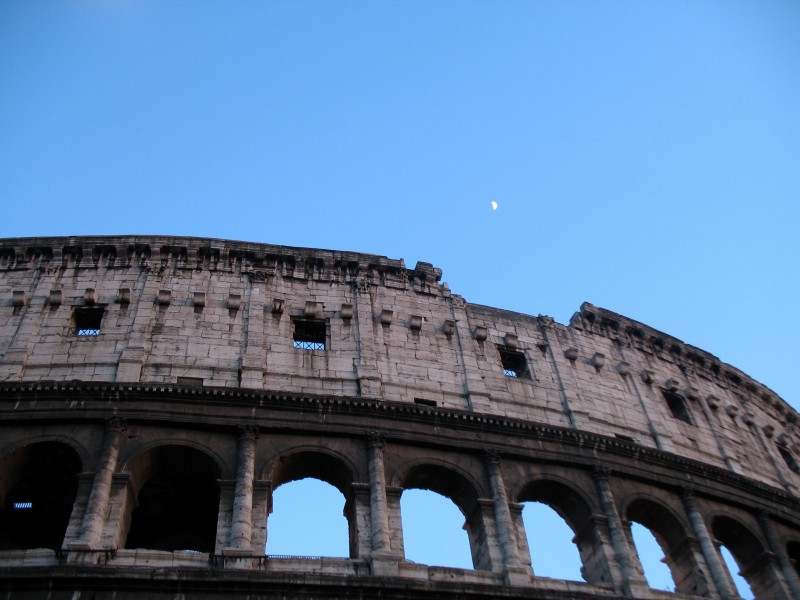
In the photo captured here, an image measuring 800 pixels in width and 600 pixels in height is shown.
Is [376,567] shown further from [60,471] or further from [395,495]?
[60,471]

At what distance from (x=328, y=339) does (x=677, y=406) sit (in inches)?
477

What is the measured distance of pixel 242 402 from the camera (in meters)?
21.0

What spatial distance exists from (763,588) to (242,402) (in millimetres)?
14670

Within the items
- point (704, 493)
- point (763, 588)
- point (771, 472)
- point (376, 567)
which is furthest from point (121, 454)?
point (771, 472)

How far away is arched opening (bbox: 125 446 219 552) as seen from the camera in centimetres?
2031

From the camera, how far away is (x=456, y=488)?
21.5m

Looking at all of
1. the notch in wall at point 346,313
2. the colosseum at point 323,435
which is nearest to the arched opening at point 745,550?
the colosseum at point 323,435

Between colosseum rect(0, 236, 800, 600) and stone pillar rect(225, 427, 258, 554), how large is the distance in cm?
5

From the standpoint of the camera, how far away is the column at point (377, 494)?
740 inches

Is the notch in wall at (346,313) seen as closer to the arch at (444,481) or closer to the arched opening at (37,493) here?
the arch at (444,481)

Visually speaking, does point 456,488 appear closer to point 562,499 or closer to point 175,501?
point 562,499

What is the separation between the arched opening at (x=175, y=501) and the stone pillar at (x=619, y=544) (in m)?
9.60

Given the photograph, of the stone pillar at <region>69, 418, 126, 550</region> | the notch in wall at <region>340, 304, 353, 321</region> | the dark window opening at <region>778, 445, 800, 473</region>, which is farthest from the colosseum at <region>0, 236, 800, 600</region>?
the dark window opening at <region>778, 445, 800, 473</region>

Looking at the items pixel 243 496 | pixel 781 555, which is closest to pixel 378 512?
pixel 243 496
